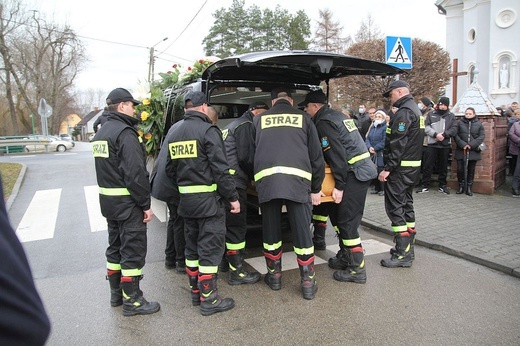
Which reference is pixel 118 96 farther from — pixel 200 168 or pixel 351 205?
A: pixel 351 205

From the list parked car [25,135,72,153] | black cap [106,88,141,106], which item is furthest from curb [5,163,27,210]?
parked car [25,135,72,153]

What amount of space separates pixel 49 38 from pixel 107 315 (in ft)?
124

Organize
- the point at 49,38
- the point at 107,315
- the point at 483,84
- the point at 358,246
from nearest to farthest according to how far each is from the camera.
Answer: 1. the point at 107,315
2. the point at 358,246
3. the point at 483,84
4. the point at 49,38

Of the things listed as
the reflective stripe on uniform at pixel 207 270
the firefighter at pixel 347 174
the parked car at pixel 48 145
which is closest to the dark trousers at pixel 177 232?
the reflective stripe on uniform at pixel 207 270

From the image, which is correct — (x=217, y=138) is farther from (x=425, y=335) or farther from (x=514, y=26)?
(x=514, y=26)

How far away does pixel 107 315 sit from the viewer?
12.2 ft

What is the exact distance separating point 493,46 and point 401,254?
2771 centimetres

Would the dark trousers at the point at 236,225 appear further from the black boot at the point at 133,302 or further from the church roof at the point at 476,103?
the church roof at the point at 476,103

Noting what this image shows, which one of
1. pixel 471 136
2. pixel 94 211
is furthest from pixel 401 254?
pixel 94 211

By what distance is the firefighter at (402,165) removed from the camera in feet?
15.4

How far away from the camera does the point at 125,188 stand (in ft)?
12.0

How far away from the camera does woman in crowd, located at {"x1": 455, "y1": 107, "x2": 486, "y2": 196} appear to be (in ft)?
26.2

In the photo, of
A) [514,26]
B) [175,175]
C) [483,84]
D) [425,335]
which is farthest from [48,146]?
[514,26]

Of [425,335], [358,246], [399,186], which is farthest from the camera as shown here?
[399,186]
